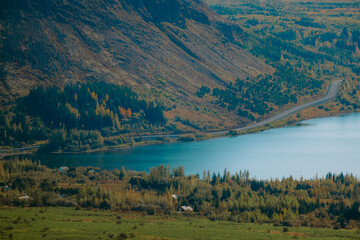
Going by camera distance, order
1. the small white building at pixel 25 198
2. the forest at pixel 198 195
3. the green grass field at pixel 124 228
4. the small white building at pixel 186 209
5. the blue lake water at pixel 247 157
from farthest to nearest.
Result: the blue lake water at pixel 247 157, the small white building at pixel 186 209, the small white building at pixel 25 198, the forest at pixel 198 195, the green grass field at pixel 124 228

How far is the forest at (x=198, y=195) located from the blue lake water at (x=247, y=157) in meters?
21.8

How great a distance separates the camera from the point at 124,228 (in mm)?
81688

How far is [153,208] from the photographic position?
9831 centimetres

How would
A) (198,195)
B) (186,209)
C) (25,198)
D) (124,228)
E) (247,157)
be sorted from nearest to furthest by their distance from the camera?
(124,228) < (25,198) < (186,209) < (198,195) < (247,157)

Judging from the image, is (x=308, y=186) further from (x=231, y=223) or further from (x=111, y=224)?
(x=111, y=224)

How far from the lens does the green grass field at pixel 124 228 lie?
3017 inches

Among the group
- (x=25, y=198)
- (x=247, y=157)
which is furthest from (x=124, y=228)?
(x=247, y=157)

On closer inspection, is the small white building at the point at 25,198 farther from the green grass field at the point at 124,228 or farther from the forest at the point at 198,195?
the green grass field at the point at 124,228

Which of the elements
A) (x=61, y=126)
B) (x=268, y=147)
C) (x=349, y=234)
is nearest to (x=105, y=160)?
(x=61, y=126)

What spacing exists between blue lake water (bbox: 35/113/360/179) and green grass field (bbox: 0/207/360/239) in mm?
55502

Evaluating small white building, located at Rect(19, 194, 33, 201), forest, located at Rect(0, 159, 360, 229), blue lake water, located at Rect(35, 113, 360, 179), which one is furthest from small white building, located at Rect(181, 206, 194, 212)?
blue lake water, located at Rect(35, 113, 360, 179)

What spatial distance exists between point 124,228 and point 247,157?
92.6m

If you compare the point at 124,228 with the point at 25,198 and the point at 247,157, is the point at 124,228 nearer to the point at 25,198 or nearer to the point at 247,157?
the point at 25,198

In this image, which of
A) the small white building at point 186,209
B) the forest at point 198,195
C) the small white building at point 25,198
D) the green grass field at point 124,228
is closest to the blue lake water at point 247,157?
the forest at point 198,195
